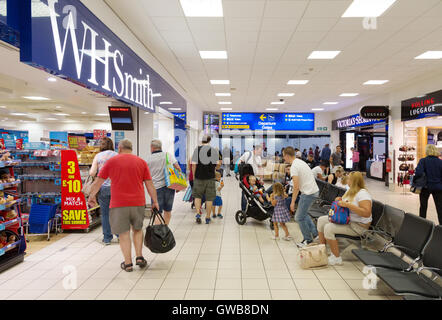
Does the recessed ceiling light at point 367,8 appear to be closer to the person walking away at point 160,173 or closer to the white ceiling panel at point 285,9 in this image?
the white ceiling panel at point 285,9

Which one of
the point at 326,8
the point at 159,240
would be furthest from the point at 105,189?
the point at 326,8

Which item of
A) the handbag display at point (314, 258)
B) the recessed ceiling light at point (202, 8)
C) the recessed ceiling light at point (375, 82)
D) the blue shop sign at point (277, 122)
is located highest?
the recessed ceiling light at point (375, 82)

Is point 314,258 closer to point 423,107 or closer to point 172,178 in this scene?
point 172,178

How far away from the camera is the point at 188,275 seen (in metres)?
3.69

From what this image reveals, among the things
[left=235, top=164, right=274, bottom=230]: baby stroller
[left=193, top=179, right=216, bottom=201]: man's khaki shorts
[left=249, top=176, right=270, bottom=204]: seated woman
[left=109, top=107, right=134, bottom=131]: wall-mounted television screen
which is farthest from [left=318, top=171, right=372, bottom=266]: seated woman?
[left=109, top=107, right=134, bottom=131]: wall-mounted television screen

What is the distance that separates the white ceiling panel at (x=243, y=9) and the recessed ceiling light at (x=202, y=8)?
0.36 feet

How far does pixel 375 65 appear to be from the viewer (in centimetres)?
795

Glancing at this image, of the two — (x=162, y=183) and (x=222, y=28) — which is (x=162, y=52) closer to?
(x=222, y=28)

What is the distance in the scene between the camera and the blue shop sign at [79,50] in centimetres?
268

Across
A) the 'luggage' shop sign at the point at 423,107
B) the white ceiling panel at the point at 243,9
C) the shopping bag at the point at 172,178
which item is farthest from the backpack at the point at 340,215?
the 'luggage' shop sign at the point at 423,107

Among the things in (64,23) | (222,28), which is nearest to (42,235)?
(64,23)

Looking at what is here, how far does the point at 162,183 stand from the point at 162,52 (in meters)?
3.44

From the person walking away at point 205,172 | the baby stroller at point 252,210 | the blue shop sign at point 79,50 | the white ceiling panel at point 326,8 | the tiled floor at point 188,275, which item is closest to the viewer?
the blue shop sign at point 79,50
